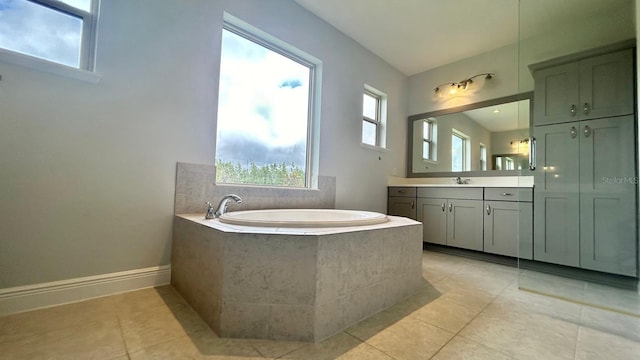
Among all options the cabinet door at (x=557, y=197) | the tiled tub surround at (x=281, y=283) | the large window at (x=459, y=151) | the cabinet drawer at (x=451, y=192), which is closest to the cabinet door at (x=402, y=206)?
the cabinet drawer at (x=451, y=192)

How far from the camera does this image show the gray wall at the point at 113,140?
133 centimetres

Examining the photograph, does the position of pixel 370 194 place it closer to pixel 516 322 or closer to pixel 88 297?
pixel 516 322

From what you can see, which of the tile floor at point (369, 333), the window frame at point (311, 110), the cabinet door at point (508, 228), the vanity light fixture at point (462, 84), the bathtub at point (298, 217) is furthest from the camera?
the vanity light fixture at point (462, 84)

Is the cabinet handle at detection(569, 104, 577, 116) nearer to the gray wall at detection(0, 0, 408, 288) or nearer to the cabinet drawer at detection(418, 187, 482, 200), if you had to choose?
the cabinet drawer at detection(418, 187, 482, 200)

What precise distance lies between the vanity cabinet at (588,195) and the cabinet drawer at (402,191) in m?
1.23

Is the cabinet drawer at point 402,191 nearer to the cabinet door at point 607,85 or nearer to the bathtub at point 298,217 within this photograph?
the bathtub at point 298,217

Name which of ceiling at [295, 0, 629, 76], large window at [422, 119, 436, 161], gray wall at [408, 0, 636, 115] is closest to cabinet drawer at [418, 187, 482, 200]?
large window at [422, 119, 436, 161]

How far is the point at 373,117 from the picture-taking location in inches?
137

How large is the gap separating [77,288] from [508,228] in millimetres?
3430

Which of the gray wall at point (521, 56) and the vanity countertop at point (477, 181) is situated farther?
the vanity countertop at point (477, 181)

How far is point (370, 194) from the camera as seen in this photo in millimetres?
3289

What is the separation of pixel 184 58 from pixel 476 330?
248cm

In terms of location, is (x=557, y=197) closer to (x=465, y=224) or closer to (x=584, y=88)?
(x=465, y=224)

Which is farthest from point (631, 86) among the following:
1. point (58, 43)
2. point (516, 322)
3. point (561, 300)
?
point (58, 43)
